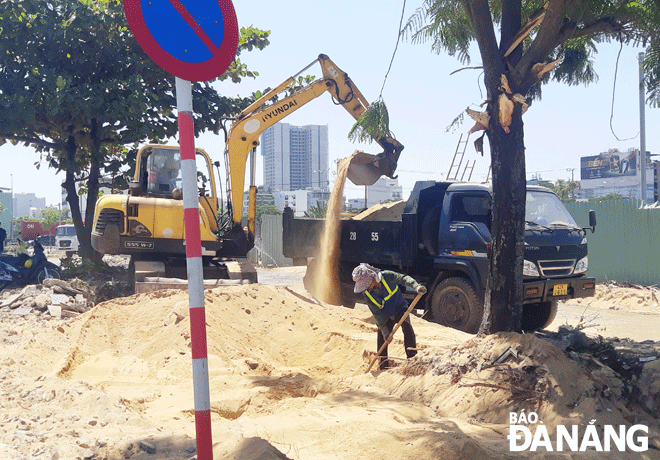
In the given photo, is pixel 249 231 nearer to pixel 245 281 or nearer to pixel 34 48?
pixel 245 281

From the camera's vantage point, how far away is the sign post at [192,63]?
9.80 ft

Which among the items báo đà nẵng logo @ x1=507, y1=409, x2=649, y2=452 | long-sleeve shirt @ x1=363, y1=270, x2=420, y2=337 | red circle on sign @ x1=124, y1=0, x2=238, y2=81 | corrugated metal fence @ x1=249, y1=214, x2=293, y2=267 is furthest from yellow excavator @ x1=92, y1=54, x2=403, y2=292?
corrugated metal fence @ x1=249, y1=214, x2=293, y2=267

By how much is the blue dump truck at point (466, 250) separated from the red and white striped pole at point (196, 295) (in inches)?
268

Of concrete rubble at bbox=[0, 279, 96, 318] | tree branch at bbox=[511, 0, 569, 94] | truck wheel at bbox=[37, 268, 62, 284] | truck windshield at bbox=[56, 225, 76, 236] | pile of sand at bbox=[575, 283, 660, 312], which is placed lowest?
pile of sand at bbox=[575, 283, 660, 312]

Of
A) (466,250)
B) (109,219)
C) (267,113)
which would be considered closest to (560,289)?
(466,250)

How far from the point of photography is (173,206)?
11734 mm

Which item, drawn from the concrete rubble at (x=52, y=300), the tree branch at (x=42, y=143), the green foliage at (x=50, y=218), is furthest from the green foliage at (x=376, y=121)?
the green foliage at (x=50, y=218)

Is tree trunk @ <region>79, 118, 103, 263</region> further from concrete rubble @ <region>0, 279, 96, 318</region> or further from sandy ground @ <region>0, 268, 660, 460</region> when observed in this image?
sandy ground @ <region>0, 268, 660, 460</region>

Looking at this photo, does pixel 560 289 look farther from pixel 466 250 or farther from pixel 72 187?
pixel 72 187

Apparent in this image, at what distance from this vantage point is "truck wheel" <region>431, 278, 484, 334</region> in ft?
31.2

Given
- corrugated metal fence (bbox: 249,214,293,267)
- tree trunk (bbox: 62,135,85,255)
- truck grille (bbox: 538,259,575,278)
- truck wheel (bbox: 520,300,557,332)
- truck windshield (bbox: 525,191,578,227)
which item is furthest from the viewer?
corrugated metal fence (bbox: 249,214,293,267)

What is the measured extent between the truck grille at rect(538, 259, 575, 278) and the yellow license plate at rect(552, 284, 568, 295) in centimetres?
18

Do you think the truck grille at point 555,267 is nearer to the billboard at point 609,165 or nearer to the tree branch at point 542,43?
the tree branch at point 542,43

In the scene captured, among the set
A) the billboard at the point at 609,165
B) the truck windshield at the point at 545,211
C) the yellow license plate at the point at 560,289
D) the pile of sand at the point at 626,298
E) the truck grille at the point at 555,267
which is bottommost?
the pile of sand at the point at 626,298
